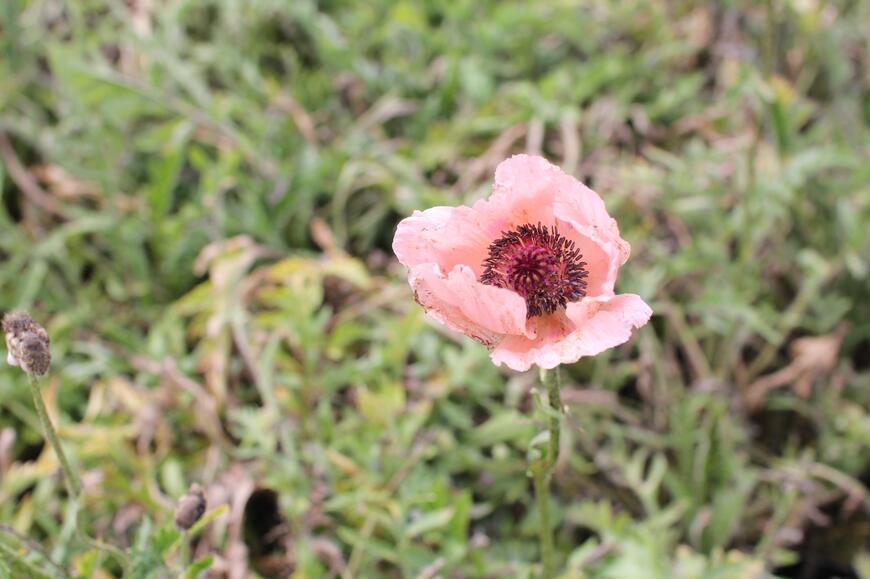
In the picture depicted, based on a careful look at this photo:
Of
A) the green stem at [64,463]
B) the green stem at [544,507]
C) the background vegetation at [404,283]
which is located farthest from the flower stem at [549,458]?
the green stem at [64,463]

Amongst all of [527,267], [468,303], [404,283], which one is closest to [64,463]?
[468,303]

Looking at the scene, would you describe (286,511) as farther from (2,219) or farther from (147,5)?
(147,5)

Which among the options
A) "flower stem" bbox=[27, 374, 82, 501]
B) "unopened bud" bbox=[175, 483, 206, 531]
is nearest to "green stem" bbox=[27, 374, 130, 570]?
"flower stem" bbox=[27, 374, 82, 501]

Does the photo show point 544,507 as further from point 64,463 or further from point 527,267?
point 64,463

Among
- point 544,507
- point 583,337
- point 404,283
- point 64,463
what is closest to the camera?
point 583,337

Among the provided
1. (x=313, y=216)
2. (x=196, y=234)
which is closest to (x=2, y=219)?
(x=196, y=234)

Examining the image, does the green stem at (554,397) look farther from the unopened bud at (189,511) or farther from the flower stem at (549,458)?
the unopened bud at (189,511)
